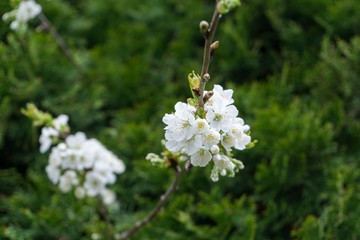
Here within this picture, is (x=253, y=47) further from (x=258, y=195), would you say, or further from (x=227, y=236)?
(x=227, y=236)

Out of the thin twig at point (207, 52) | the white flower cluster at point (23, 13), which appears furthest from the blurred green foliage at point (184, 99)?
the thin twig at point (207, 52)

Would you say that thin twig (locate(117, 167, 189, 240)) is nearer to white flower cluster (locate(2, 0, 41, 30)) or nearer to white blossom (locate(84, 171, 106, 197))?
white blossom (locate(84, 171, 106, 197))

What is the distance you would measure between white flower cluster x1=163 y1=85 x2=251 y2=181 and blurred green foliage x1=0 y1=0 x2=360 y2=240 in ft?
2.20

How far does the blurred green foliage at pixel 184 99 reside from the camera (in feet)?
5.92

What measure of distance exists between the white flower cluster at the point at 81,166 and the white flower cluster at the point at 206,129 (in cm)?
62

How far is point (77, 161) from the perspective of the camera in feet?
5.20

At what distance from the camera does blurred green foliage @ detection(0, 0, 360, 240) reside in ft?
5.92

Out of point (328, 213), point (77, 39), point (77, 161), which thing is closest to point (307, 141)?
point (328, 213)

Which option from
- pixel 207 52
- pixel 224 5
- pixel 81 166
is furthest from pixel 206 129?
pixel 81 166

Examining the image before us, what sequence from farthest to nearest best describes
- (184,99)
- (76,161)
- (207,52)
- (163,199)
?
(184,99)
(76,161)
(163,199)
(207,52)

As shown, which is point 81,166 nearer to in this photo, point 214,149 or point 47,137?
point 47,137

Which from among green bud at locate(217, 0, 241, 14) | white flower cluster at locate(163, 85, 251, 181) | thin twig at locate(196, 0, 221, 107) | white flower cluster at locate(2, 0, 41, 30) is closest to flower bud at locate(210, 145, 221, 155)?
white flower cluster at locate(163, 85, 251, 181)

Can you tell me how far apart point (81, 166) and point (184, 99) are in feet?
2.91

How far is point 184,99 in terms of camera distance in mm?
2330
